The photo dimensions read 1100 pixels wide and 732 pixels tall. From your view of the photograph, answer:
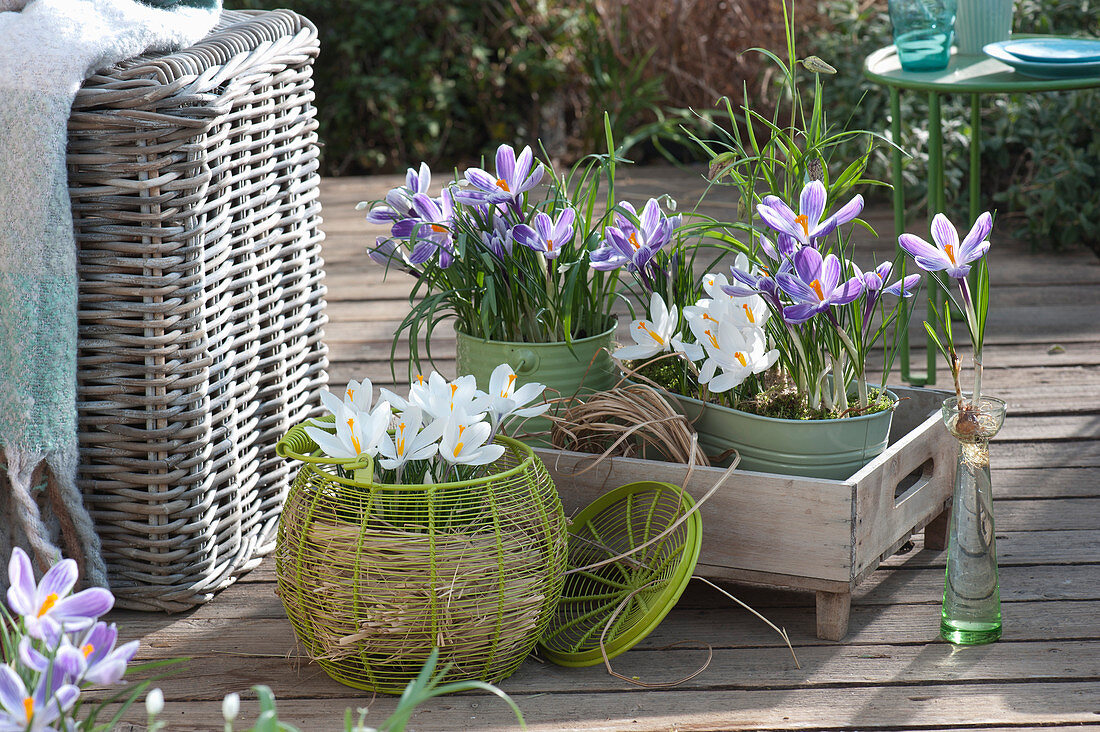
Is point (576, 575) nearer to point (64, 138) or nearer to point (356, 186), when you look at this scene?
point (64, 138)

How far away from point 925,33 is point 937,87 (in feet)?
0.58

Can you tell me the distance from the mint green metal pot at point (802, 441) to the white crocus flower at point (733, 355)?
0.25 ft

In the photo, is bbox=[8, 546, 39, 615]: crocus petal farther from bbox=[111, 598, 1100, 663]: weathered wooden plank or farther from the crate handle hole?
the crate handle hole

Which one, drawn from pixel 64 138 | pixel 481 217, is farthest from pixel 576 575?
pixel 64 138

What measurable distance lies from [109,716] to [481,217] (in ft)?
Result: 2.43

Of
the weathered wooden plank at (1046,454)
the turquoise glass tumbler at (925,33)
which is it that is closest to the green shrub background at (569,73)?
the turquoise glass tumbler at (925,33)

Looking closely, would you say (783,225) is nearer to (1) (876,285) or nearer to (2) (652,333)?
(1) (876,285)

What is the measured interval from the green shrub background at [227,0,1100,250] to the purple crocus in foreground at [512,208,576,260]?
6.43 ft

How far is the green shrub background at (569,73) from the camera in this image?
3439 mm

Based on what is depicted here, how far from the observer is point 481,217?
1.55 metres

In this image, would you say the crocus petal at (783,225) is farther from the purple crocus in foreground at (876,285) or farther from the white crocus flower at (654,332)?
the white crocus flower at (654,332)

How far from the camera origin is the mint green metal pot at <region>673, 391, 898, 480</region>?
1433 millimetres

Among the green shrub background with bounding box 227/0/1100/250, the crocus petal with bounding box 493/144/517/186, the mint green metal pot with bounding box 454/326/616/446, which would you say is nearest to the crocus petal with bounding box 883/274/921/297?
the mint green metal pot with bounding box 454/326/616/446

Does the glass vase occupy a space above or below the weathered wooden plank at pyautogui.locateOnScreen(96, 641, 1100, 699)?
above
